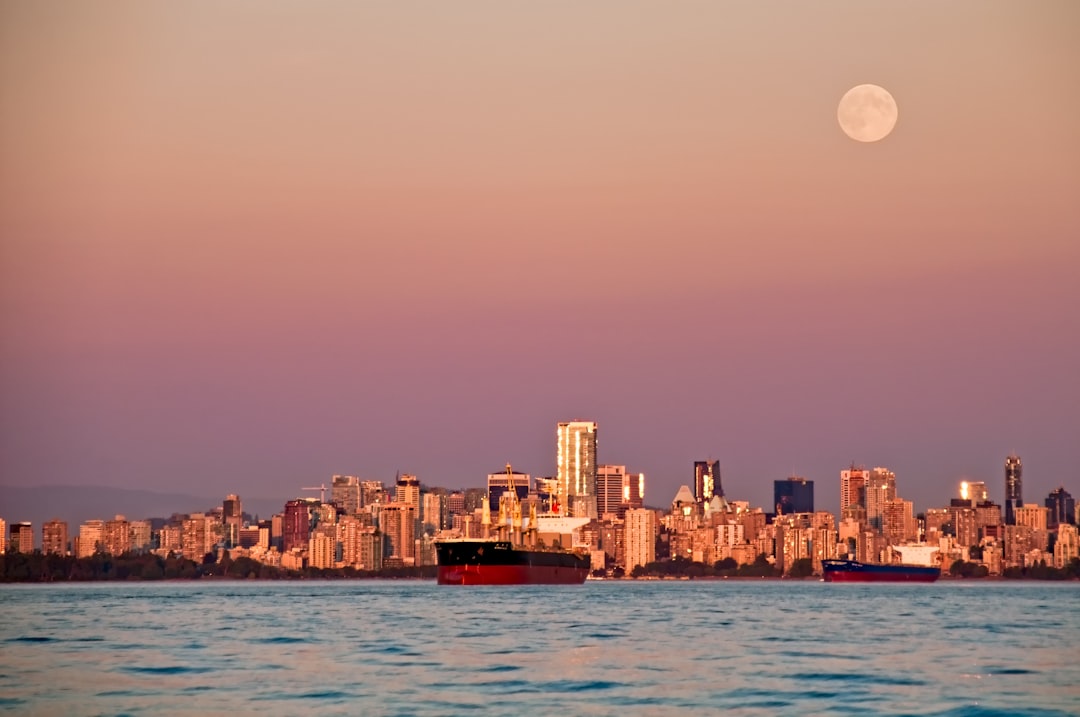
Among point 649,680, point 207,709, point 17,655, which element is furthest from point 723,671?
point 17,655

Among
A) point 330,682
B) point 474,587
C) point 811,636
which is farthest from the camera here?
point 474,587

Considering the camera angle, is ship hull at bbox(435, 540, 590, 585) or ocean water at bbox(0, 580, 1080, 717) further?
ship hull at bbox(435, 540, 590, 585)

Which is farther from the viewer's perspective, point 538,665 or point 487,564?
point 487,564

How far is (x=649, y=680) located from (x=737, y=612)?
6116 centimetres

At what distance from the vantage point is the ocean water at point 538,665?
155 feet

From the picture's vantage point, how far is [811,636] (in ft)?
A: 261

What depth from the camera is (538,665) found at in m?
60.1

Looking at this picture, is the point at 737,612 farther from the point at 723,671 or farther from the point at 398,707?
the point at 398,707

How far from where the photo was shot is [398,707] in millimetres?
46000

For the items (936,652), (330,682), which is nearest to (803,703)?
(330,682)

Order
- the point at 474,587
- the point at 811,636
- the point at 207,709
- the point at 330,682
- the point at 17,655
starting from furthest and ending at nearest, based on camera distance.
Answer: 1. the point at 474,587
2. the point at 811,636
3. the point at 17,655
4. the point at 330,682
5. the point at 207,709

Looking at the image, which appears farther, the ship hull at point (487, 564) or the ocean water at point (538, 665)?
the ship hull at point (487, 564)

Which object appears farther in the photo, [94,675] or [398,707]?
[94,675]

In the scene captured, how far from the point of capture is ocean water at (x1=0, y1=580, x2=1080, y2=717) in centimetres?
4728
